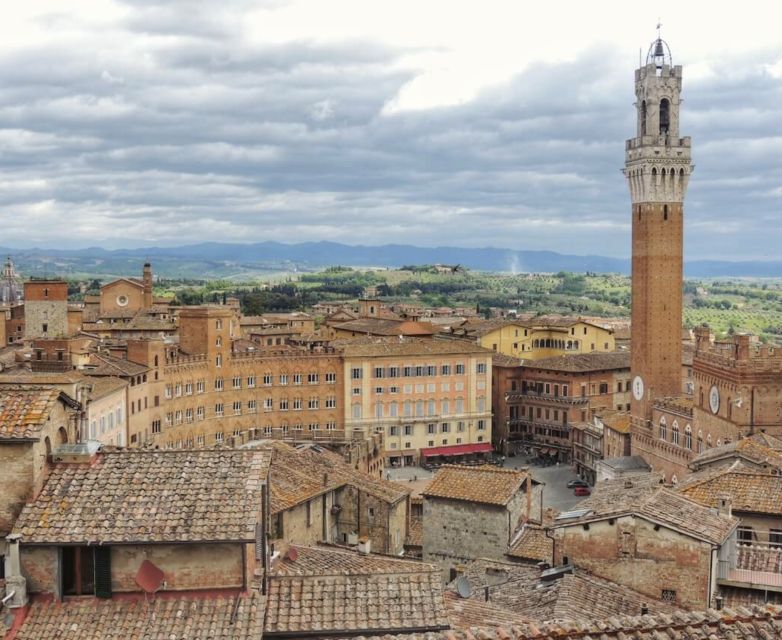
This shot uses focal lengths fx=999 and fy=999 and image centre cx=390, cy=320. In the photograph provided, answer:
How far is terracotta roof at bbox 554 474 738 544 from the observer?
23297 millimetres

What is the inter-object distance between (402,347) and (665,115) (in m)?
31.8

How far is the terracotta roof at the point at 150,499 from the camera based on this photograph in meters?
15.4

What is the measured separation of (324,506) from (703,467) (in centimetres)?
1627

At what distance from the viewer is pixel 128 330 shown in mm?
99625

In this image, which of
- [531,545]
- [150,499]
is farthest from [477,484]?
[150,499]

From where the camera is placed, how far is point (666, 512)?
23.9 meters

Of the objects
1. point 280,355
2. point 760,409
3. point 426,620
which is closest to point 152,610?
point 426,620

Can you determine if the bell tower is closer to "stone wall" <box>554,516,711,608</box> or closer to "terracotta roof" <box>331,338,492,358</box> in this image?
"terracotta roof" <box>331,338,492,358</box>

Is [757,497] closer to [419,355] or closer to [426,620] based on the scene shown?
[426,620]

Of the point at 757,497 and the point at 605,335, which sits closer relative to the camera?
the point at 757,497

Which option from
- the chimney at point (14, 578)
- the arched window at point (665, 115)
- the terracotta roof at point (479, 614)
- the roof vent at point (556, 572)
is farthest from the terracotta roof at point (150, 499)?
the arched window at point (665, 115)

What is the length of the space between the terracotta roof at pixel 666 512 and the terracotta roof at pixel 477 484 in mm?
8373

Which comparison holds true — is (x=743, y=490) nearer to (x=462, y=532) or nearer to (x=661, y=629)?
(x=462, y=532)

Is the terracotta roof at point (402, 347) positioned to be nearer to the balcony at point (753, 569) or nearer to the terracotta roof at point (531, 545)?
the terracotta roof at point (531, 545)
